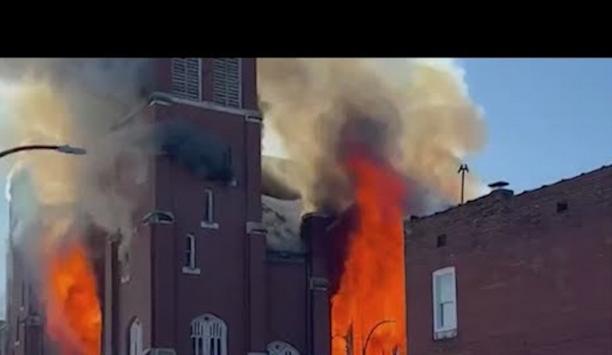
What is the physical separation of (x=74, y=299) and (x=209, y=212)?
37.4 feet

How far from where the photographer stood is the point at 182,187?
62.2m

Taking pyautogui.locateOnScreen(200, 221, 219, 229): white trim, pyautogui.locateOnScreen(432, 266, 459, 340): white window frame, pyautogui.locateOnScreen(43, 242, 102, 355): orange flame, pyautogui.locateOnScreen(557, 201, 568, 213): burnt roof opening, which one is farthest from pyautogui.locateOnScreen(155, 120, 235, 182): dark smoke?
pyautogui.locateOnScreen(557, 201, 568, 213): burnt roof opening

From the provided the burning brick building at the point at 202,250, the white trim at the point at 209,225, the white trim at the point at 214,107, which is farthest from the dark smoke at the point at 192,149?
the white trim at the point at 209,225

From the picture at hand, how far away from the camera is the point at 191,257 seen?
201 ft

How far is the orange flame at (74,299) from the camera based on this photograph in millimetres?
68875

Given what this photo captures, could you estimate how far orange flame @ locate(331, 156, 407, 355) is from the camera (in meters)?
74.9

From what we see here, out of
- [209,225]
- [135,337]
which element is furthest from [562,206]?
[135,337]

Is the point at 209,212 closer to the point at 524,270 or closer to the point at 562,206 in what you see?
the point at 524,270

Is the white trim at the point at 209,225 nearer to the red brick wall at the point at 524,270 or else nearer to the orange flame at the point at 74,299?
the orange flame at the point at 74,299
